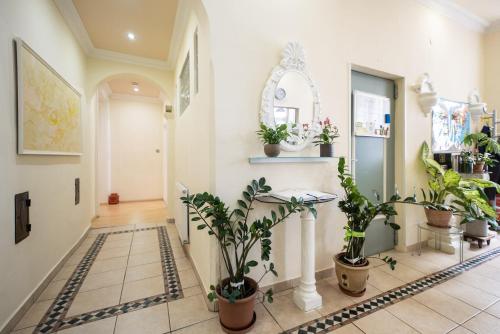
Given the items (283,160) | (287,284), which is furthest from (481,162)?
(287,284)

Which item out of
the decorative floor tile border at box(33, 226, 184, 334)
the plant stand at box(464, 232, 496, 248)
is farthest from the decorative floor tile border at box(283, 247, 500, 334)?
the decorative floor tile border at box(33, 226, 184, 334)

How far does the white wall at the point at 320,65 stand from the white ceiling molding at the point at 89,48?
6.79ft

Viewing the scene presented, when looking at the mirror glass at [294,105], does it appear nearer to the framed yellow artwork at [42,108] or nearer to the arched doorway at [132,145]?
the framed yellow artwork at [42,108]

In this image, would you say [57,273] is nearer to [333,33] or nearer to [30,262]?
[30,262]

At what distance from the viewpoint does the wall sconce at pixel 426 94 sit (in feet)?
8.91

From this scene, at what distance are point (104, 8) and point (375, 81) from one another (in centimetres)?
332

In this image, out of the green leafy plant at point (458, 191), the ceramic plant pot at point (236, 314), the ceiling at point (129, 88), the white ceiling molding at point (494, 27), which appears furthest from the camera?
the ceiling at point (129, 88)

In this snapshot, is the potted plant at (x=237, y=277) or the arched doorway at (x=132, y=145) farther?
the arched doorway at (x=132, y=145)

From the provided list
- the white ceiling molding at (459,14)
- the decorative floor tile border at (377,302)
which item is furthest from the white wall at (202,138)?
the white ceiling molding at (459,14)

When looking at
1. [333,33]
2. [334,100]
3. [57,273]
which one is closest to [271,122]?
[334,100]

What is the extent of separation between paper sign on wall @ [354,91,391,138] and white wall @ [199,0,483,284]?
246 mm

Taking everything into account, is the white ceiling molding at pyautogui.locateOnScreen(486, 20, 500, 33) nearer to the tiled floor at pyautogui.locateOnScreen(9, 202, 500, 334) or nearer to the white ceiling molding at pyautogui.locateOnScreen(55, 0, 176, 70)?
the tiled floor at pyautogui.locateOnScreen(9, 202, 500, 334)

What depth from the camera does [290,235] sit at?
1983 mm

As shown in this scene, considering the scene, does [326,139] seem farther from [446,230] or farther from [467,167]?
[467,167]
